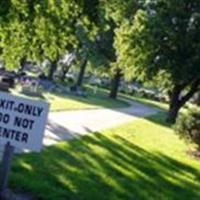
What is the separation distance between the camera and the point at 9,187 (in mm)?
9555

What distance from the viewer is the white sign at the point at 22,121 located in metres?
8.05

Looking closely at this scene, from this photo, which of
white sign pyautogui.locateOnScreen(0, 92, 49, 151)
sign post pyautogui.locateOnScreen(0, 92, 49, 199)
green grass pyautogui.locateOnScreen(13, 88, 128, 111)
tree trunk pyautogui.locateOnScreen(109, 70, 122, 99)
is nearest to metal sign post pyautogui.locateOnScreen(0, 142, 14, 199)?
sign post pyautogui.locateOnScreen(0, 92, 49, 199)

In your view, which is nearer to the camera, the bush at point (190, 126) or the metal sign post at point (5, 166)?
the metal sign post at point (5, 166)

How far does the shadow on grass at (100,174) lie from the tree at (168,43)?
19.9m

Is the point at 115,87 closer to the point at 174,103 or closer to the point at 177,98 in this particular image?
the point at 177,98

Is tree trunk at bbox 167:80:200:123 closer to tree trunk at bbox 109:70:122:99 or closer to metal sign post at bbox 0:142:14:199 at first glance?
tree trunk at bbox 109:70:122:99

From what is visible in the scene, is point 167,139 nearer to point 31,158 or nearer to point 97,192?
point 31,158

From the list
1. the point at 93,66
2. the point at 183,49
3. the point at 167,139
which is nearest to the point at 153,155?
the point at 167,139

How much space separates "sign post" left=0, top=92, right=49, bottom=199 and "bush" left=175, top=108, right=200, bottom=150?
39.6 feet

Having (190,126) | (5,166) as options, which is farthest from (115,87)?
(5,166)

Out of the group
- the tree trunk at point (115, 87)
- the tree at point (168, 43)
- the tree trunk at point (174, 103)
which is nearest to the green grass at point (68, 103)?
the tree at point (168, 43)

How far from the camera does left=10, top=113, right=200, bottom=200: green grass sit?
33.2ft

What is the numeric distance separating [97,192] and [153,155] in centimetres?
722

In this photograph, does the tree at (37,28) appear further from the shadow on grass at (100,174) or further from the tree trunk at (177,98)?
the tree trunk at (177,98)
